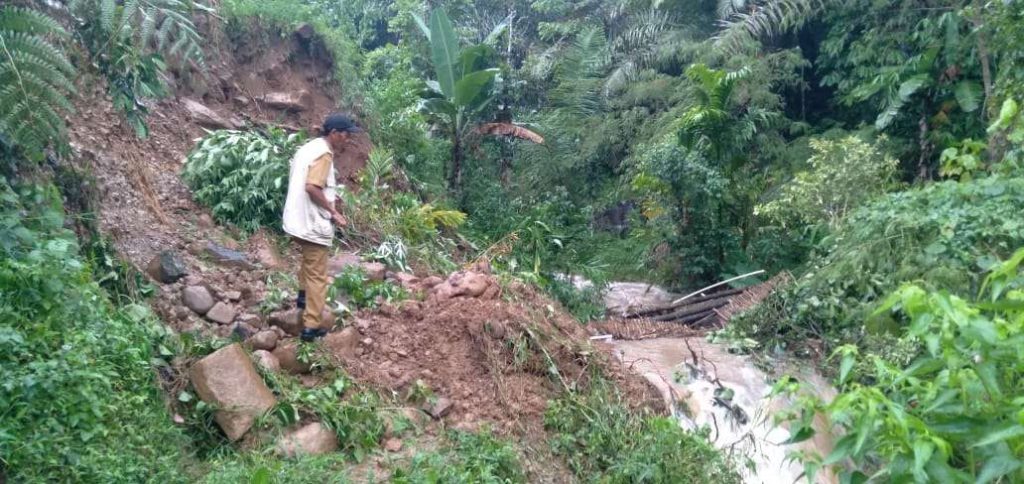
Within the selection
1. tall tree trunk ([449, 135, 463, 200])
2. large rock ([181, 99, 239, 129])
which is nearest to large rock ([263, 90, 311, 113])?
large rock ([181, 99, 239, 129])

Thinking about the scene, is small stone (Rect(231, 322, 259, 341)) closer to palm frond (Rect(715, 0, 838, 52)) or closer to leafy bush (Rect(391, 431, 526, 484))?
leafy bush (Rect(391, 431, 526, 484))

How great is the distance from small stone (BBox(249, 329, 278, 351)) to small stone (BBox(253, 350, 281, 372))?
0.06 m

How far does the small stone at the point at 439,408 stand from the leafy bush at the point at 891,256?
385cm

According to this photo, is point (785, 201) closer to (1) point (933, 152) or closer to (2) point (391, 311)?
(1) point (933, 152)

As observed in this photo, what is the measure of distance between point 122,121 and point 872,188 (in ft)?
26.8

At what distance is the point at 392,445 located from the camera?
5.45 m

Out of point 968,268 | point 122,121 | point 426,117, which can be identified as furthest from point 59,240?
point 426,117

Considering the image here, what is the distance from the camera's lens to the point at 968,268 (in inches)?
293

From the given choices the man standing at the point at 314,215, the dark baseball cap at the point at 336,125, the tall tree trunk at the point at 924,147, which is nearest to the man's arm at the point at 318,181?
the man standing at the point at 314,215

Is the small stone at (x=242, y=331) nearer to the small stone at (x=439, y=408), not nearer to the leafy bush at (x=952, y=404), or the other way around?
the small stone at (x=439, y=408)

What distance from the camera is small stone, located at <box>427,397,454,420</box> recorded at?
5.86 m

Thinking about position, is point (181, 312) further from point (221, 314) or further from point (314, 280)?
point (314, 280)

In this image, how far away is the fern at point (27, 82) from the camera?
192 inches

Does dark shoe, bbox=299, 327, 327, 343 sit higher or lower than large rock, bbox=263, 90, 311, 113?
higher
